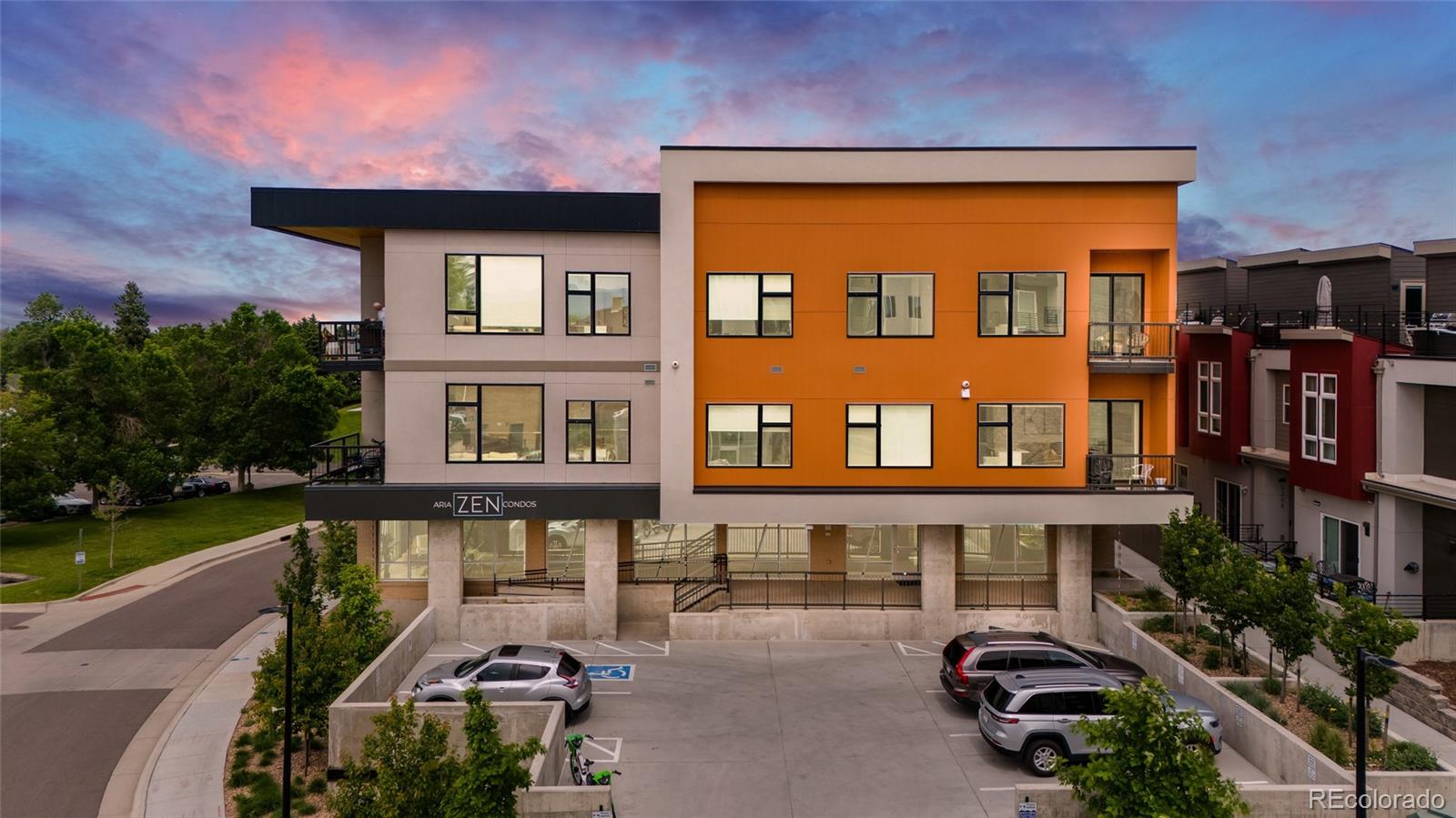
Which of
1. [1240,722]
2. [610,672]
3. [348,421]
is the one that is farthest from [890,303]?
[348,421]

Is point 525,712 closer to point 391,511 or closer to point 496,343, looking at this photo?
point 391,511

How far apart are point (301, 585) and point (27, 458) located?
102 ft

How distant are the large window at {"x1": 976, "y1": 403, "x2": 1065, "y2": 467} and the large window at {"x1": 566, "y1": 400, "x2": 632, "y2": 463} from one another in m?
10.5

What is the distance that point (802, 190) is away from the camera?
22984 millimetres

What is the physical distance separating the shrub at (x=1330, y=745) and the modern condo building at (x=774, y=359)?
329 inches

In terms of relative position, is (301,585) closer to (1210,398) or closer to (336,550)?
(336,550)

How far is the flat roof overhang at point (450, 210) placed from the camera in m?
22.6

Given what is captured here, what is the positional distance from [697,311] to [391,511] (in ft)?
34.9

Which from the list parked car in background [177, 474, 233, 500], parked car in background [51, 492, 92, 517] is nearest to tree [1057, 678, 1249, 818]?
parked car in background [51, 492, 92, 517]

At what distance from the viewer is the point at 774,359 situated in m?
23.1

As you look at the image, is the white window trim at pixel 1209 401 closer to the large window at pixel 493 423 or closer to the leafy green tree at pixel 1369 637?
the leafy green tree at pixel 1369 637

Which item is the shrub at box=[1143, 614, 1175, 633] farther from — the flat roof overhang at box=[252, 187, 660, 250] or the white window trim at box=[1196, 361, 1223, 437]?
the flat roof overhang at box=[252, 187, 660, 250]

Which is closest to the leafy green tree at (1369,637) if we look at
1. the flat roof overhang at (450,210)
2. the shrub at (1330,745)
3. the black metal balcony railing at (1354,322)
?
the shrub at (1330,745)

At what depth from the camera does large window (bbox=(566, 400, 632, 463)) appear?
78.0 ft
